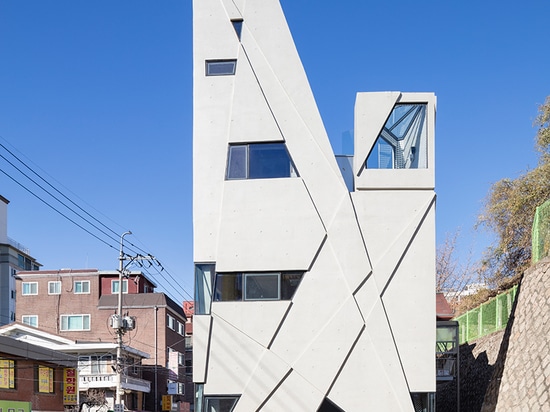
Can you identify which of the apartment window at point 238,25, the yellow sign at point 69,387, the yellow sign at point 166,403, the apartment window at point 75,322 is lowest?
the yellow sign at point 166,403

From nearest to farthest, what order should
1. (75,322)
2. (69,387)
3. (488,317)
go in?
(488,317)
(69,387)
(75,322)

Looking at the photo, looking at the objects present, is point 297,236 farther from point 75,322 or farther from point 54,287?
point 54,287

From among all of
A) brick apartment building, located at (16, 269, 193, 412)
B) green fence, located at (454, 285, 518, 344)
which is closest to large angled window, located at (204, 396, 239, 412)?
green fence, located at (454, 285, 518, 344)

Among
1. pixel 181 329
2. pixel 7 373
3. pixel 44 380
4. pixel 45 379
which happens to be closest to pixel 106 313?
pixel 181 329

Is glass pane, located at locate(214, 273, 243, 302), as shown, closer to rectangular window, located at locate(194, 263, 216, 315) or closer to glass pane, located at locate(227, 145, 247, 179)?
rectangular window, located at locate(194, 263, 216, 315)

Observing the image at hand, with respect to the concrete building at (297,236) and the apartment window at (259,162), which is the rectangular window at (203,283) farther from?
the apartment window at (259,162)

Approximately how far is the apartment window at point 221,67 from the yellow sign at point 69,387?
74.3ft

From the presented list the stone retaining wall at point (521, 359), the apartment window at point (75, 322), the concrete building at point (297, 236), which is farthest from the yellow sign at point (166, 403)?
the concrete building at point (297, 236)

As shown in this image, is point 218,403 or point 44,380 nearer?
point 218,403

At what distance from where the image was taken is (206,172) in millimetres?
15359

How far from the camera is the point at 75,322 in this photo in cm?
5294

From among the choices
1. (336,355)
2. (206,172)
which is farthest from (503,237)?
(206,172)

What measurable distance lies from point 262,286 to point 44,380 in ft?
64.4

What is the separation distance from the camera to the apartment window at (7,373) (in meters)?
24.8
